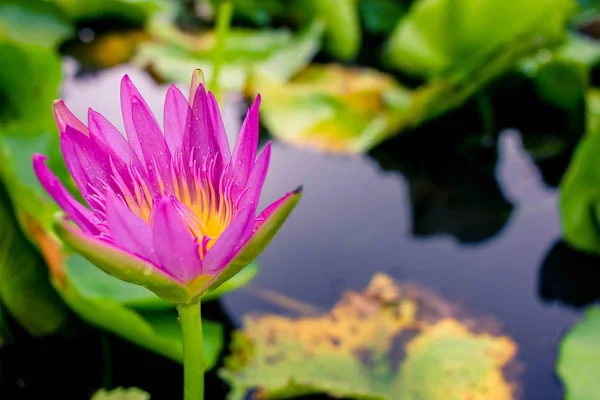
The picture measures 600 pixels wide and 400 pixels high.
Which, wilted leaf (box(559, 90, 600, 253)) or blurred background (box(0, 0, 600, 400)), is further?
wilted leaf (box(559, 90, 600, 253))

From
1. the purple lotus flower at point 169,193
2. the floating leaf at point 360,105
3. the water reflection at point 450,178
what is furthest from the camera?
the floating leaf at point 360,105

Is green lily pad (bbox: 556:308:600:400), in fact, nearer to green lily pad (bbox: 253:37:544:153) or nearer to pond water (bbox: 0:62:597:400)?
pond water (bbox: 0:62:597:400)

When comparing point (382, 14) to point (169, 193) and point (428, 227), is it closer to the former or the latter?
point (428, 227)

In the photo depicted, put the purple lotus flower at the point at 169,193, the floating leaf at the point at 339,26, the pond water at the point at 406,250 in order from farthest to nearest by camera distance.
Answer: the floating leaf at the point at 339,26 < the pond water at the point at 406,250 < the purple lotus flower at the point at 169,193

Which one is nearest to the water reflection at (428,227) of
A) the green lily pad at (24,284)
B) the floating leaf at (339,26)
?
the green lily pad at (24,284)

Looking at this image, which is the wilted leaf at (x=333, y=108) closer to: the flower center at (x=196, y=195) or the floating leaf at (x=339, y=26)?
the floating leaf at (x=339, y=26)

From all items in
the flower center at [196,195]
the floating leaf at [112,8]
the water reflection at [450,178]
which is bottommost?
the water reflection at [450,178]

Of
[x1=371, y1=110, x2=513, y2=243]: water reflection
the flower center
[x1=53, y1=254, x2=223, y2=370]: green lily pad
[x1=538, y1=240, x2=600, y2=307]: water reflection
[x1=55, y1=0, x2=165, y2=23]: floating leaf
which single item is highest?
[x1=55, y1=0, x2=165, y2=23]: floating leaf

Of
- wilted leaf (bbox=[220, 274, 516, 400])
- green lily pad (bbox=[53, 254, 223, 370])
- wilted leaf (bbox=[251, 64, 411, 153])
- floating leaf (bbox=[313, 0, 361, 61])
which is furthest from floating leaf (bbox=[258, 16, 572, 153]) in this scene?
green lily pad (bbox=[53, 254, 223, 370])
